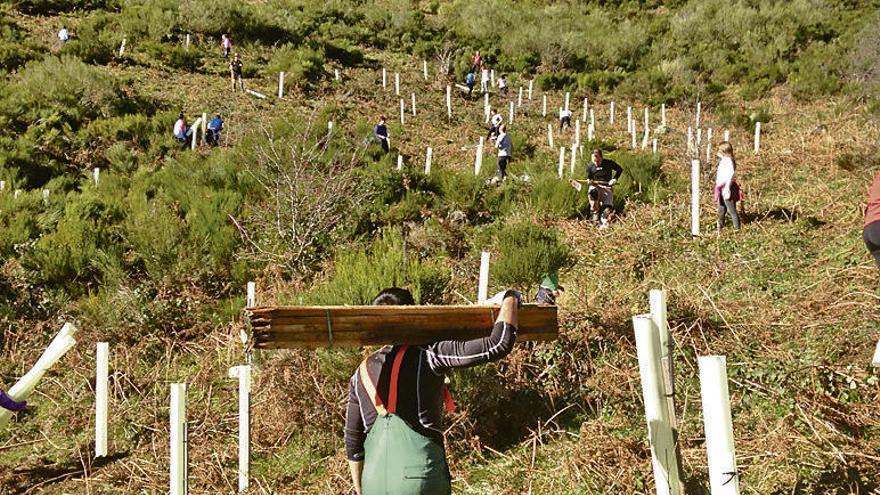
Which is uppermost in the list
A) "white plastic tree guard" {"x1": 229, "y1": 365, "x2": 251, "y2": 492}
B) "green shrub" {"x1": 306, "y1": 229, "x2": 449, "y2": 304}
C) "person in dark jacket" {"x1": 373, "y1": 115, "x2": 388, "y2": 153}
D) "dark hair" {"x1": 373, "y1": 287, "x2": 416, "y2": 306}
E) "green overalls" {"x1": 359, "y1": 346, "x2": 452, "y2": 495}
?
"person in dark jacket" {"x1": 373, "y1": 115, "x2": 388, "y2": 153}

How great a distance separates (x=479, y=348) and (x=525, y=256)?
17.2 ft

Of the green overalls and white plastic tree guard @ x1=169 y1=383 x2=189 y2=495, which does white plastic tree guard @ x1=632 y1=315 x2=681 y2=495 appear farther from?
white plastic tree guard @ x1=169 y1=383 x2=189 y2=495

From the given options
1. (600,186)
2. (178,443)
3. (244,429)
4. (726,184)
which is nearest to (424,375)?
(178,443)

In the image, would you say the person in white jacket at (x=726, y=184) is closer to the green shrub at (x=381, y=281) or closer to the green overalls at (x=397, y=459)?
the green shrub at (x=381, y=281)

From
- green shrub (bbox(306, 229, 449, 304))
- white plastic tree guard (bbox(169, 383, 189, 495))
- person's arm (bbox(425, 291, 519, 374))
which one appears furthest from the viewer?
green shrub (bbox(306, 229, 449, 304))

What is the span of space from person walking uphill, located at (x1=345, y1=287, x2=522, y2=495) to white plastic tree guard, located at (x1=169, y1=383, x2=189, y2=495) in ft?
5.61

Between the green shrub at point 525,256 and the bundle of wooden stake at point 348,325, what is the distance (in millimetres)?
4720

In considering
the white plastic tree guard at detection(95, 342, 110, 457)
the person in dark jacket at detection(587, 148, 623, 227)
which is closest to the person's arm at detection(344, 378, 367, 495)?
the white plastic tree guard at detection(95, 342, 110, 457)

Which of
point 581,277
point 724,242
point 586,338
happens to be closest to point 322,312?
point 586,338

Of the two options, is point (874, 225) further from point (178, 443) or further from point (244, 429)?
point (244, 429)

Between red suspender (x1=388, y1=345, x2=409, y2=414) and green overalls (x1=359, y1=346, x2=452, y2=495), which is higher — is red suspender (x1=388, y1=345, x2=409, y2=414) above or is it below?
above

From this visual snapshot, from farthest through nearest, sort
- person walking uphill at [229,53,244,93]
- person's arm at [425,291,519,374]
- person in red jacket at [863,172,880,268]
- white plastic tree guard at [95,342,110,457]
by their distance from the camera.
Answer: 1. person walking uphill at [229,53,244,93]
2. white plastic tree guard at [95,342,110,457]
3. person in red jacket at [863,172,880,268]
4. person's arm at [425,291,519,374]

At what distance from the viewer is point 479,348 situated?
2693 millimetres

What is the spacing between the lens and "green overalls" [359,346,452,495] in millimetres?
2604
